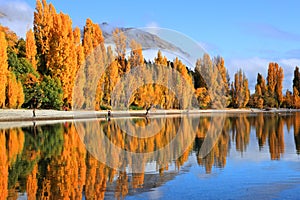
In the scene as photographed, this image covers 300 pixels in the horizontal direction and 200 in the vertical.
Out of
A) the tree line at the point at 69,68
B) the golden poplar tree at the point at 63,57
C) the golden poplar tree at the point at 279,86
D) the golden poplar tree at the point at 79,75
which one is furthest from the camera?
the golden poplar tree at the point at 279,86

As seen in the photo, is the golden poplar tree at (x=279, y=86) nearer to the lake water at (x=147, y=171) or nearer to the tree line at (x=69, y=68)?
the tree line at (x=69, y=68)

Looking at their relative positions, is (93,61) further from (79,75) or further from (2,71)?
(2,71)

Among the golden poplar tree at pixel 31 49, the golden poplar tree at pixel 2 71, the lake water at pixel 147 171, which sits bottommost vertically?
the lake water at pixel 147 171

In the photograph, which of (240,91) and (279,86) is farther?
(279,86)

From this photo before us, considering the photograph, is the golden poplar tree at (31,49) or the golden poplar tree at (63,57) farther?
the golden poplar tree at (63,57)

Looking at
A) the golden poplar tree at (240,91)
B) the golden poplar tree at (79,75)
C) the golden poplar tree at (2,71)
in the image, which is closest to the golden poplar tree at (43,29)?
the golden poplar tree at (79,75)

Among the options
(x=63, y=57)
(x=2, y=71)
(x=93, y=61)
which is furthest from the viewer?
(x=93, y=61)

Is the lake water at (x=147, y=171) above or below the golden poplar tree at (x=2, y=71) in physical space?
below

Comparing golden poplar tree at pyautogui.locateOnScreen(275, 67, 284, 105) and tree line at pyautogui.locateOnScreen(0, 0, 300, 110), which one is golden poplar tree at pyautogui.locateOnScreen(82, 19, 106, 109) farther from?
golden poplar tree at pyautogui.locateOnScreen(275, 67, 284, 105)

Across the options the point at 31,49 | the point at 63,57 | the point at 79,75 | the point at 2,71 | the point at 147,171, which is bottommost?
the point at 147,171

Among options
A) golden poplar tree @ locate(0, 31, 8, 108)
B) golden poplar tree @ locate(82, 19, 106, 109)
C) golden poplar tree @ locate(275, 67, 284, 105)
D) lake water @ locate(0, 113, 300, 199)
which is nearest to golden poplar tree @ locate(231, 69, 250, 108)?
golden poplar tree @ locate(275, 67, 284, 105)

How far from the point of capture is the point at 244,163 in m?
8.86

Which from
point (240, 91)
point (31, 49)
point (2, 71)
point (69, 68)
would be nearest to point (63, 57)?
point (69, 68)

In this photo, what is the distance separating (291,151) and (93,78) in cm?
2594
